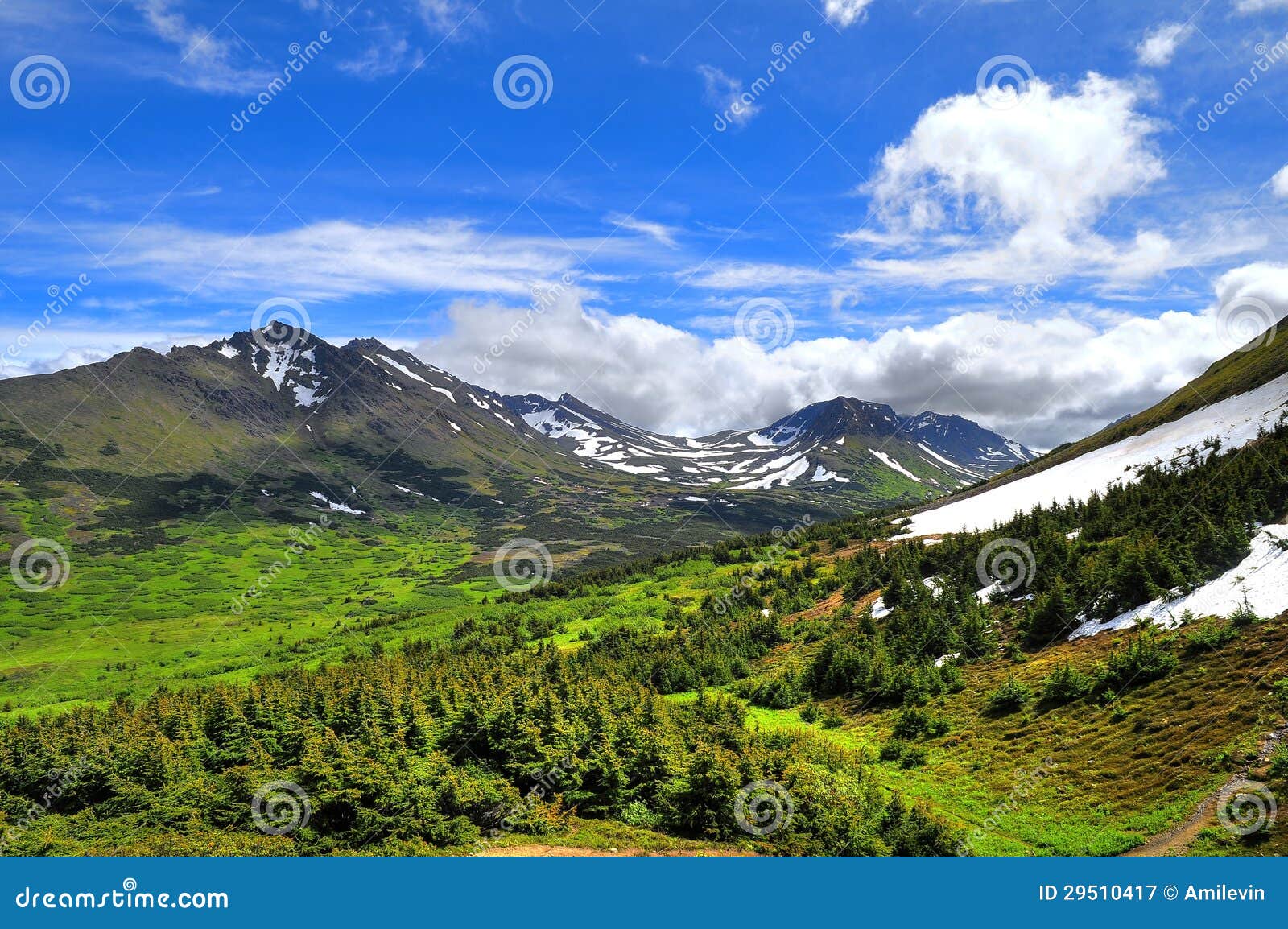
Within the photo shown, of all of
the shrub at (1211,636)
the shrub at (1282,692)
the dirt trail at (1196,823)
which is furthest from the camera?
the shrub at (1211,636)

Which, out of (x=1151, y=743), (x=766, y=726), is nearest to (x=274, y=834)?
(x=766, y=726)

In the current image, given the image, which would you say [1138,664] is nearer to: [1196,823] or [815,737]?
[1196,823]

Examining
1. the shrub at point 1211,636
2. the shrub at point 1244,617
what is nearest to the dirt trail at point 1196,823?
the shrub at point 1211,636

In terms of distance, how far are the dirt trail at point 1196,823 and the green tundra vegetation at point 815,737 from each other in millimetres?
222

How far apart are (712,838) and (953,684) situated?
23.6 m

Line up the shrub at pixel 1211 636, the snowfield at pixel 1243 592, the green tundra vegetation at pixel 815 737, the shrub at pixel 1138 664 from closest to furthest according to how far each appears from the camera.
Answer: the green tundra vegetation at pixel 815 737 < the shrub at pixel 1211 636 < the shrub at pixel 1138 664 < the snowfield at pixel 1243 592

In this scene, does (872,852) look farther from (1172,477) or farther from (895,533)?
(895,533)

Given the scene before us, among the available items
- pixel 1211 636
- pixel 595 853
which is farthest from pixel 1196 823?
pixel 595 853

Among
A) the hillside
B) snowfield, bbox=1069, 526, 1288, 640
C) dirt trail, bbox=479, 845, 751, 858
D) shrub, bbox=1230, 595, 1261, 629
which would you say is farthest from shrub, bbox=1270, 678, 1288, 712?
dirt trail, bbox=479, 845, 751, 858

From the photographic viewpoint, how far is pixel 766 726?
138 feet

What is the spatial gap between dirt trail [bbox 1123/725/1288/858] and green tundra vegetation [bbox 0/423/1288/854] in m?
0.22

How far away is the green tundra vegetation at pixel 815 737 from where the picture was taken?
2319cm

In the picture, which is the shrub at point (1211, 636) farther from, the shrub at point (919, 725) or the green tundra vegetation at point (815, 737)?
the shrub at point (919, 725)

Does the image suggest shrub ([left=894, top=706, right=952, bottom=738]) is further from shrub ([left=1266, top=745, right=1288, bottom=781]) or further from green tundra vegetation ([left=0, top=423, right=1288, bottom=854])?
shrub ([left=1266, top=745, right=1288, bottom=781])
